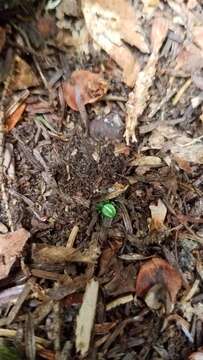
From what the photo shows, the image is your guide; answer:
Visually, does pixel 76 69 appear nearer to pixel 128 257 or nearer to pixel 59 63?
pixel 59 63

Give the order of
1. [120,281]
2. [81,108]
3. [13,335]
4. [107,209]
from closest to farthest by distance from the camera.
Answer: [13,335] < [120,281] < [107,209] < [81,108]

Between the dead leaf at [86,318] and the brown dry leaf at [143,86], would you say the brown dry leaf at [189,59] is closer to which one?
the brown dry leaf at [143,86]

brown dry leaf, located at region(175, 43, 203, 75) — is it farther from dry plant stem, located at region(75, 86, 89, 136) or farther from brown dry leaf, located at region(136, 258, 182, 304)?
brown dry leaf, located at region(136, 258, 182, 304)

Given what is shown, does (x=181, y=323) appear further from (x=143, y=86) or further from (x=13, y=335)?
(x=143, y=86)

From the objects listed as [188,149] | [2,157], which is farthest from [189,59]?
[2,157]

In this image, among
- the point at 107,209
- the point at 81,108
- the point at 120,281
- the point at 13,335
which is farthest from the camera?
the point at 81,108

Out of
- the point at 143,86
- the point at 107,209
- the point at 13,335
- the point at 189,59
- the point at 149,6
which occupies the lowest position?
the point at 13,335

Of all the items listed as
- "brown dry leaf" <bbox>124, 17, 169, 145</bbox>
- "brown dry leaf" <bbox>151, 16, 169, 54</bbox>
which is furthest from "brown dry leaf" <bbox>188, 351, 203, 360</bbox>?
"brown dry leaf" <bbox>151, 16, 169, 54</bbox>

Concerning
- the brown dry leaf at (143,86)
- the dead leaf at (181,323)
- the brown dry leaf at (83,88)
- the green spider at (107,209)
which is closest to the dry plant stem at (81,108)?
the brown dry leaf at (83,88)
